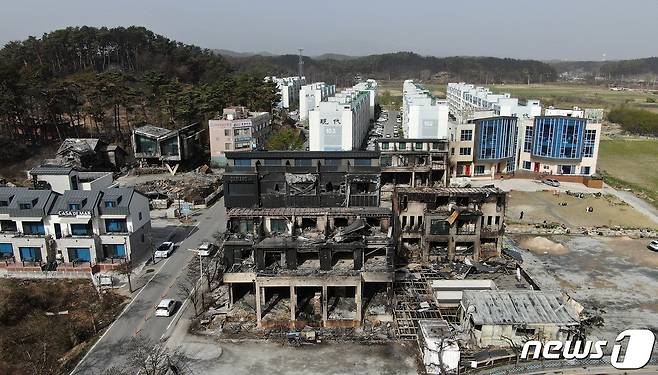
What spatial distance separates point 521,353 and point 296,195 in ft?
61.0

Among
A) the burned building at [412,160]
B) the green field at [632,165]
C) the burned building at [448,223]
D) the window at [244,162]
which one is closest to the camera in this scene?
the window at [244,162]

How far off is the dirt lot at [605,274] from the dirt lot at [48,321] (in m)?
30.6

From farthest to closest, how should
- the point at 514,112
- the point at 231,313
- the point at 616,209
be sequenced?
the point at 514,112 < the point at 616,209 < the point at 231,313

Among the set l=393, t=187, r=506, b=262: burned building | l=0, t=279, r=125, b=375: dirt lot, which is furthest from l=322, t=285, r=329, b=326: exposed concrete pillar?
l=0, t=279, r=125, b=375: dirt lot

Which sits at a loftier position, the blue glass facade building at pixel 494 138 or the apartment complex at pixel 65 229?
the blue glass facade building at pixel 494 138

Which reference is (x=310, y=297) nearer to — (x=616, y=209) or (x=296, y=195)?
(x=296, y=195)

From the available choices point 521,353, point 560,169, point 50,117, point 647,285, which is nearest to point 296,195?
point 521,353

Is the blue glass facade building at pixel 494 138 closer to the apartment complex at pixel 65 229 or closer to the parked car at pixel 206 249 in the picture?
the parked car at pixel 206 249

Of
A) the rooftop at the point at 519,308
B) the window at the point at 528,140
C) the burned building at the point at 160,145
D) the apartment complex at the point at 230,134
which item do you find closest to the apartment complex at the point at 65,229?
the rooftop at the point at 519,308

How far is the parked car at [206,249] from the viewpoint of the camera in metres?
40.4

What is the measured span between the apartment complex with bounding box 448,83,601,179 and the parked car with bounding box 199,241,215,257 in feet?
120

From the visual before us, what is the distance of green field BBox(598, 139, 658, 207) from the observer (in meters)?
67.0

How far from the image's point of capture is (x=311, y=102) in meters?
112

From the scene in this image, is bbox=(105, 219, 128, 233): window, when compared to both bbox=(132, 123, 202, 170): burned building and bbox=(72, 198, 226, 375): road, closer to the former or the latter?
bbox=(72, 198, 226, 375): road
